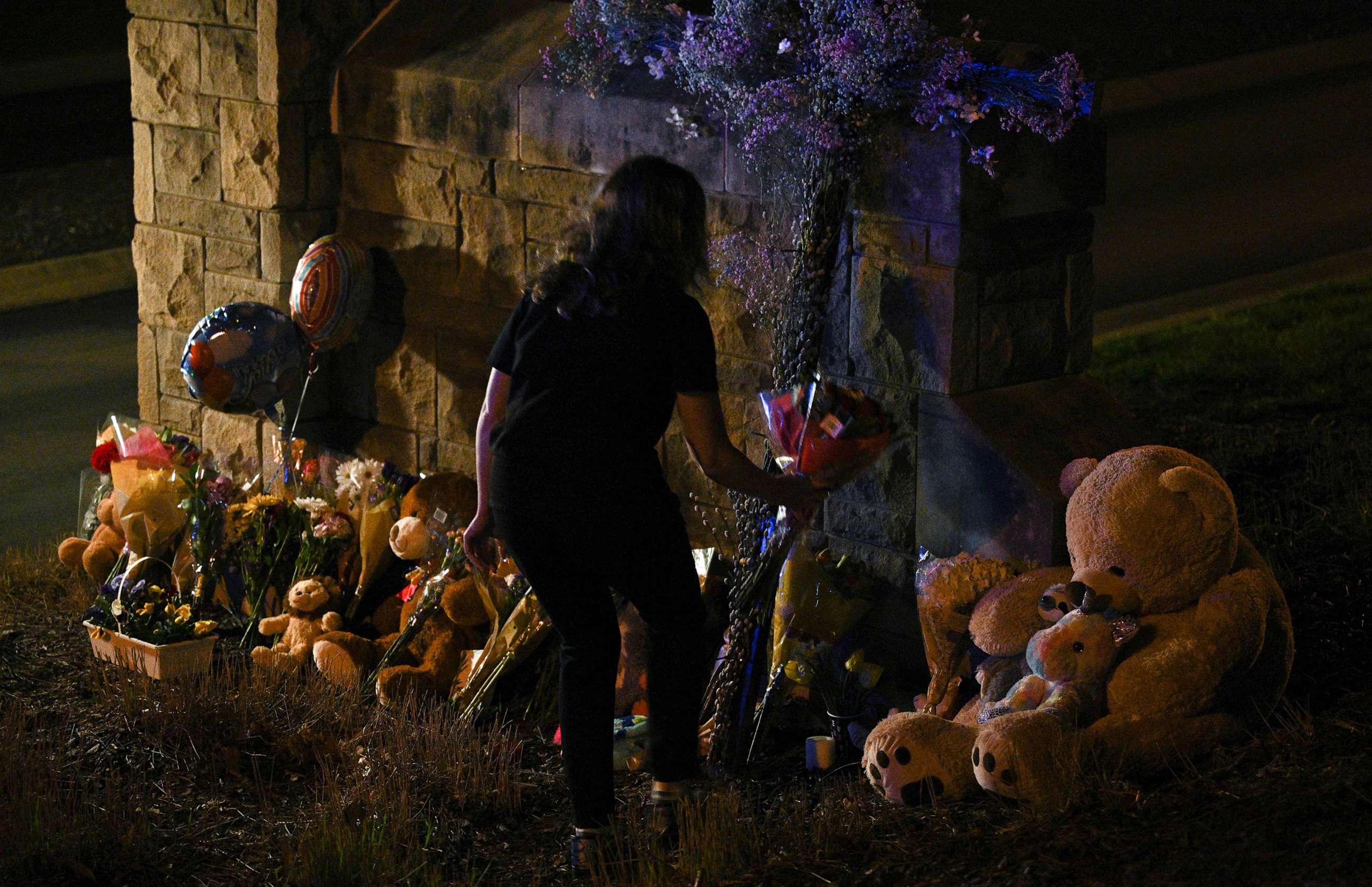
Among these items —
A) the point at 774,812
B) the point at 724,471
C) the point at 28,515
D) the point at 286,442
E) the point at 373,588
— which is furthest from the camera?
the point at 28,515

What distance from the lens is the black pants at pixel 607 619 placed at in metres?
3.83

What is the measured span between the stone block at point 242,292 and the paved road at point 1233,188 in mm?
5875

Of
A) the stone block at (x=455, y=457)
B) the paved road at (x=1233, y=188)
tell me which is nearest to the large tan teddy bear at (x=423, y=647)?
the stone block at (x=455, y=457)

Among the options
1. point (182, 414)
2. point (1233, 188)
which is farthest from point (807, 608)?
point (1233, 188)

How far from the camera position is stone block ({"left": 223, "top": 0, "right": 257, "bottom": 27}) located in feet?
19.9

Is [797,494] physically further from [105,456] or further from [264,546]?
[105,456]

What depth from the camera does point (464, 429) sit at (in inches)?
236

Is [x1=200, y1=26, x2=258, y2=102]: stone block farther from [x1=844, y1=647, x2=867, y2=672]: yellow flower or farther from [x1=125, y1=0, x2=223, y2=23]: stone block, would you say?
[x1=844, y1=647, x2=867, y2=672]: yellow flower

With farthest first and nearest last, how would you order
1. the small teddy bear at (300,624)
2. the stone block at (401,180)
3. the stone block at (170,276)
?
the stone block at (170,276)
the stone block at (401,180)
the small teddy bear at (300,624)

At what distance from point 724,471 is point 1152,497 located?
0.96 m

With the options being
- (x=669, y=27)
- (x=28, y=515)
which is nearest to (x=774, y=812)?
(x=669, y=27)

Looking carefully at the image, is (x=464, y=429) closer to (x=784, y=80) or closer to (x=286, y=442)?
(x=286, y=442)

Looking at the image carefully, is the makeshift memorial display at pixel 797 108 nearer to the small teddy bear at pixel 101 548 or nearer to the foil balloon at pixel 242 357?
the foil balloon at pixel 242 357

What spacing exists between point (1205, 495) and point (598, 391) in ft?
4.46
